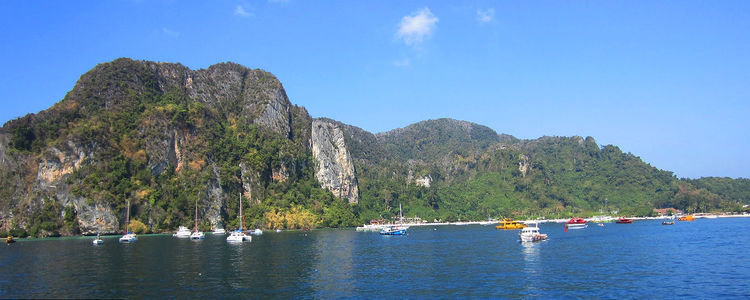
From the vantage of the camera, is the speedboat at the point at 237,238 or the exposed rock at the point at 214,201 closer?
the speedboat at the point at 237,238

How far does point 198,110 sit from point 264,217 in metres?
44.9

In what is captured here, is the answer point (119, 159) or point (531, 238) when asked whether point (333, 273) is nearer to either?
point (531, 238)

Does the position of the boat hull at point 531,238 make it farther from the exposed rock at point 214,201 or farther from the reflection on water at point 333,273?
the exposed rock at point 214,201

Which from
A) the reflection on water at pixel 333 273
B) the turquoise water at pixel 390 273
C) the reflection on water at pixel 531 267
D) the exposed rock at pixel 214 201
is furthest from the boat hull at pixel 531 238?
the exposed rock at pixel 214 201

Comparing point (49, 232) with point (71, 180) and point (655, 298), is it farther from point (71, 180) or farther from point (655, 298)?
point (655, 298)

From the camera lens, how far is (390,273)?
53281mm

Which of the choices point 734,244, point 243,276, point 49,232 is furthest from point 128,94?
point 734,244

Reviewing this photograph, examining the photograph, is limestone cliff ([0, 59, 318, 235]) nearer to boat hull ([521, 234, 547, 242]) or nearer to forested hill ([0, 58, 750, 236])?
forested hill ([0, 58, 750, 236])

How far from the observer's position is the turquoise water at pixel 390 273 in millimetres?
41656

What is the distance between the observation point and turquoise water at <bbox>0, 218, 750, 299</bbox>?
137ft

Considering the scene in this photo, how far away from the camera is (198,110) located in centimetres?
17412

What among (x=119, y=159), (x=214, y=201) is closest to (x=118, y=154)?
(x=119, y=159)

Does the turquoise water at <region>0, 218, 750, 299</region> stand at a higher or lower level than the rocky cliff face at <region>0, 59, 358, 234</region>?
lower

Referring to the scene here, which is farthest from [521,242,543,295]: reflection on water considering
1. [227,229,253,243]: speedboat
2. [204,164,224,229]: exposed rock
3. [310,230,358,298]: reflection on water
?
[204,164,224,229]: exposed rock
